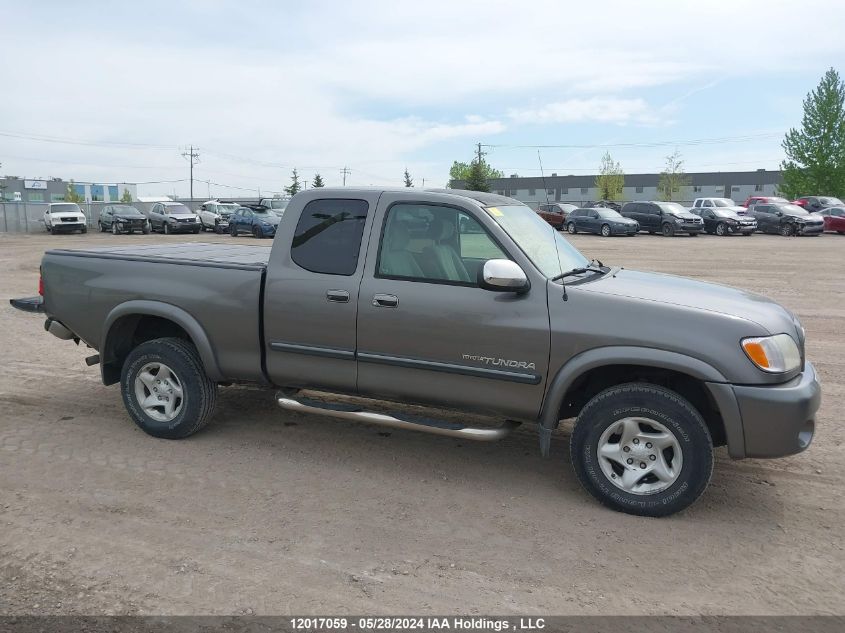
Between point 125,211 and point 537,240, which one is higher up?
point 125,211

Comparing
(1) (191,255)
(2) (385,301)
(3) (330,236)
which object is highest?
(3) (330,236)

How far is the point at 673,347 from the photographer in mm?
3959

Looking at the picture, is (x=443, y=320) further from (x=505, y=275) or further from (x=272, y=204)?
(x=272, y=204)

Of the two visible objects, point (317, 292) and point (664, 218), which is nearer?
point (317, 292)

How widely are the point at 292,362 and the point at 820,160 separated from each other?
73233 millimetres

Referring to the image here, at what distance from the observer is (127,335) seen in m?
5.65

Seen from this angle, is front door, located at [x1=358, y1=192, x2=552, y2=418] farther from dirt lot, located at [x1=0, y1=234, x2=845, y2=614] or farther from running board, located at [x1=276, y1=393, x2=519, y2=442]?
dirt lot, located at [x1=0, y1=234, x2=845, y2=614]

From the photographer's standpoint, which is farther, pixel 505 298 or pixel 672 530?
pixel 505 298

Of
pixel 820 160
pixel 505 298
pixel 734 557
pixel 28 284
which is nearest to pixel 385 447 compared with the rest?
pixel 505 298

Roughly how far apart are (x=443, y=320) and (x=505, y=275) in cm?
50

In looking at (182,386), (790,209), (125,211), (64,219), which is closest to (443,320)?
(182,386)

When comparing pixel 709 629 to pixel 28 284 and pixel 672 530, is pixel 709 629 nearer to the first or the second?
pixel 672 530

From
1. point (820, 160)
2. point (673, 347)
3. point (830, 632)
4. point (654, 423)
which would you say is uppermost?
point (820, 160)

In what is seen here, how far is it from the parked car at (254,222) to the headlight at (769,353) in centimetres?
2892
